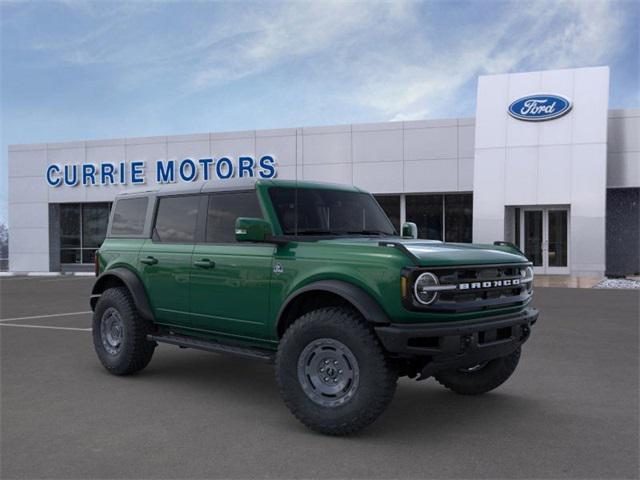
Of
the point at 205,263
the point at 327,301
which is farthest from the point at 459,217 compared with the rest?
the point at 327,301

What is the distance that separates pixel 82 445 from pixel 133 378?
2240mm

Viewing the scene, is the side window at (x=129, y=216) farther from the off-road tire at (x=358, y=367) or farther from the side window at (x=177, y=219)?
the off-road tire at (x=358, y=367)

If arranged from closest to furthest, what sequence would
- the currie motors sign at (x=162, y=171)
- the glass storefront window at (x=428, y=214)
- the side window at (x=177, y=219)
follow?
the side window at (x=177, y=219)
the glass storefront window at (x=428, y=214)
the currie motors sign at (x=162, y=171)

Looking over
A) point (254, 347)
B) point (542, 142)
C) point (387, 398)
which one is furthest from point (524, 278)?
point (542, 142)

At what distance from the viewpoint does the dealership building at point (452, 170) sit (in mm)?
22156

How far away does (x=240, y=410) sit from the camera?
5383mm

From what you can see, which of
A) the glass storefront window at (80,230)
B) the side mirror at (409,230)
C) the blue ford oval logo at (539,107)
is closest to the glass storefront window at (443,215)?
the blue ford oval logo at (539,107)

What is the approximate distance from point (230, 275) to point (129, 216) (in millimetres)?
2146

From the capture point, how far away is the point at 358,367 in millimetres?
4535

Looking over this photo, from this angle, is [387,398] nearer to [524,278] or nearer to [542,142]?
[524,278]

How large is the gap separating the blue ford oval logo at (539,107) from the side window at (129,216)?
1856cm

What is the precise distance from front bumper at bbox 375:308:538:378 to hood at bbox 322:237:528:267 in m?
0.46

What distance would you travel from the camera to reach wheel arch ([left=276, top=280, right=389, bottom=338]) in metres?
4.52

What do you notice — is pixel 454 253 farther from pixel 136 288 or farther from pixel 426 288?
pixel 136 288
